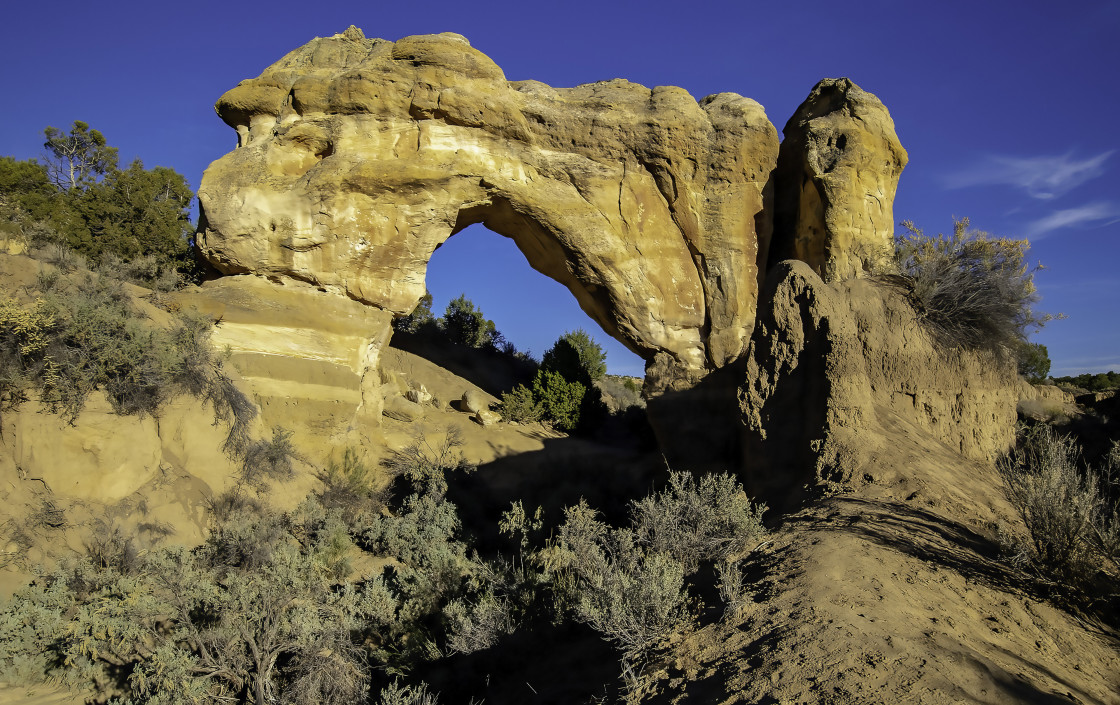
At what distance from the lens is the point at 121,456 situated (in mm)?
8352

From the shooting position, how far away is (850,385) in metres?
6.68

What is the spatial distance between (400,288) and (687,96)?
7.00m

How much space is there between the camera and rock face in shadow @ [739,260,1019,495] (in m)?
6.68

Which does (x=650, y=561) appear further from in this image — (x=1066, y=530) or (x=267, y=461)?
(x=267, y=461)

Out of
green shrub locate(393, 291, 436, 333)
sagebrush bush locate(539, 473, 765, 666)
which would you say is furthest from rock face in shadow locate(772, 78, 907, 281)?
green shrub locate(393, 291, 436, 333)

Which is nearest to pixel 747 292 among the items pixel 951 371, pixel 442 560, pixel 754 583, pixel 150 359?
pixel 951 371

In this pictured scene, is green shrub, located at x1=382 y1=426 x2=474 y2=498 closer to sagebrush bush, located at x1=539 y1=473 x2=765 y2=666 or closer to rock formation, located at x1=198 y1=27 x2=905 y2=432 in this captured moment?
rock formation, located at x1=198 y1=27 x2=905 y2=432

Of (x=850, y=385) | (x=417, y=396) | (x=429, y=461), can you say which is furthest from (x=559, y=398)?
(x=850, y=385)

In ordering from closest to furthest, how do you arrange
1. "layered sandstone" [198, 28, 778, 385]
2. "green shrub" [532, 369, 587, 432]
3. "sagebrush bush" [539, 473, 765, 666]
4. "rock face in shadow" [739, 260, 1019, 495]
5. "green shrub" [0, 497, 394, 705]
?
"sagebrush bush" [539, 473, 765, 666], "green shrub" [0, 497, 394, 705], "rock face in shadow" [739, 260, 1019, 495], "layered sandstone" [198, 28, 778, 385], "green shrub" [532, 369, 587, 432]

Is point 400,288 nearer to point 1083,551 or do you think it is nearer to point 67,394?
point 67,394

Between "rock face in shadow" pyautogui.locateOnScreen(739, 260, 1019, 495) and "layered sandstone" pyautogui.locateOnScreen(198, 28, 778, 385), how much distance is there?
3.87 m

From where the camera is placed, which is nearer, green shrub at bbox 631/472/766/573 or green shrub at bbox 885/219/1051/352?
green shrub at bbox 631/472/766/573

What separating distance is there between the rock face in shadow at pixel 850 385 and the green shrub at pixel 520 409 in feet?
27.8

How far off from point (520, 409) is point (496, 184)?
5640 mm
